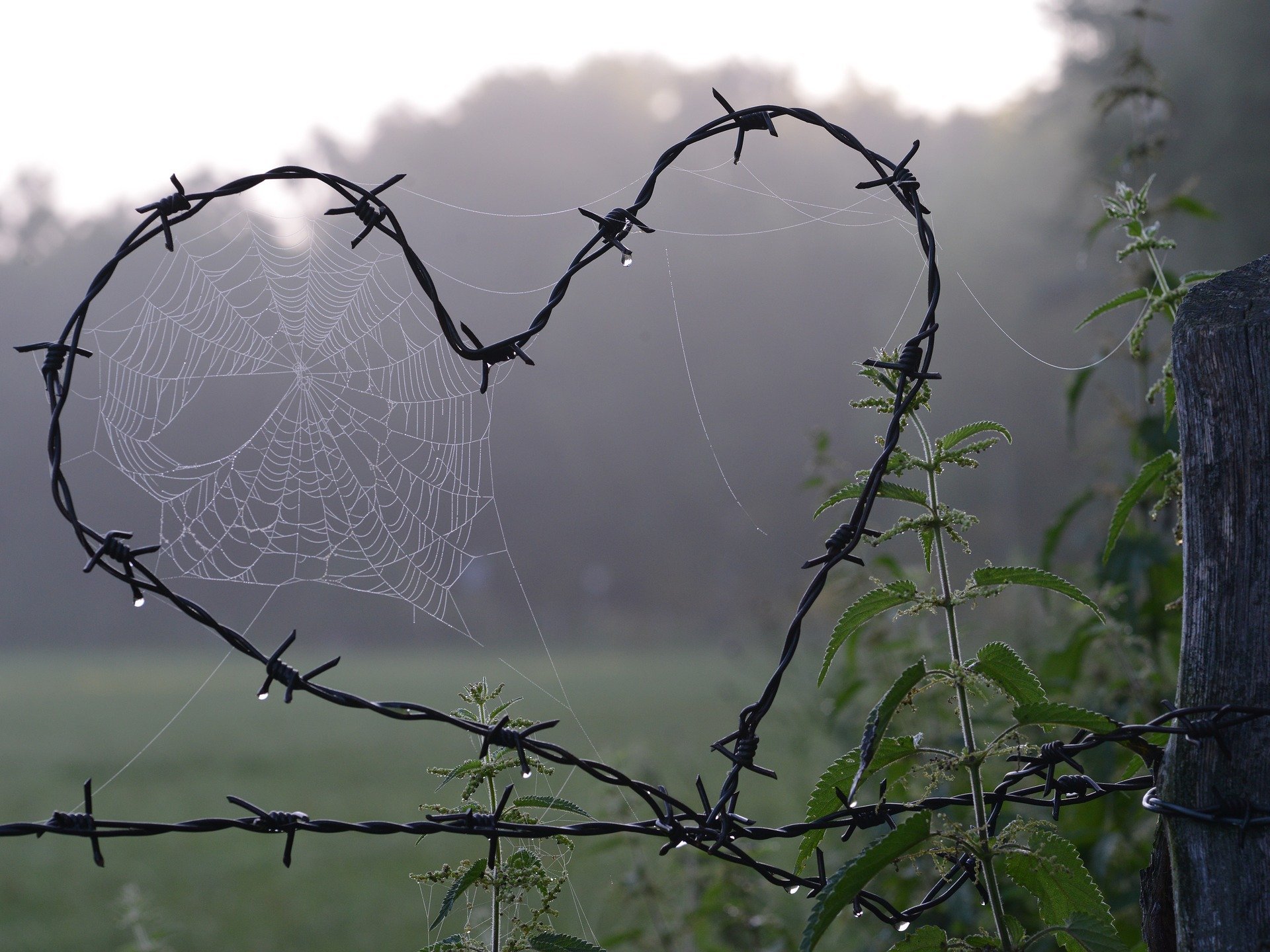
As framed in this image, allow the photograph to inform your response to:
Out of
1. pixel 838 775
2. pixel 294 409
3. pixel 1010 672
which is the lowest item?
pixel 838 775

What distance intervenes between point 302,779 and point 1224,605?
11.4m

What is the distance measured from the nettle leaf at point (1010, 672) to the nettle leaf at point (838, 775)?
0.13 m

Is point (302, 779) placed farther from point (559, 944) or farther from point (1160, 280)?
point (1160, 280)

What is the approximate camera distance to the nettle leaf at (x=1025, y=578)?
118cm

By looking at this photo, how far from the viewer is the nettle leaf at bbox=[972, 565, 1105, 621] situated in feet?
3.88

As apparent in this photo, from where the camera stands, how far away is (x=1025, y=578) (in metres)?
1.20

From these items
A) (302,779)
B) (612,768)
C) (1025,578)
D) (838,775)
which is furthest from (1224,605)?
(302,779)

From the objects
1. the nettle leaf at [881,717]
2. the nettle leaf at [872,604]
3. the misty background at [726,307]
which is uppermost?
the misty background at [726,307]

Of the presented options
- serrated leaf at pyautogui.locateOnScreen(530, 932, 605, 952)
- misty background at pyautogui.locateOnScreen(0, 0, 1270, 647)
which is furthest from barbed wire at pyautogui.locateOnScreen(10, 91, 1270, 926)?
misty background at pyautogui.locateOnScreen(0, 0, 1270, 647)

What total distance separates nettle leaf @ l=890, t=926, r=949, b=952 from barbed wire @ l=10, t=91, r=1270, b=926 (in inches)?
2.2

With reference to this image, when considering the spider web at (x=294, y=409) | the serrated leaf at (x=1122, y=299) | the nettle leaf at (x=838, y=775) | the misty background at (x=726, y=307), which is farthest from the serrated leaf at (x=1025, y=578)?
the misty background at (x=726, y=307)

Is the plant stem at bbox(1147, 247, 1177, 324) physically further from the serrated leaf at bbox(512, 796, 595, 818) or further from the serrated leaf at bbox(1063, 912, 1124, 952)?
the serrated leaf at bbox(512, 796, 595, 818)

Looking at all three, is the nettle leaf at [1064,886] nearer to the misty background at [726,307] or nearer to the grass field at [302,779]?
the grass field at [302,779]

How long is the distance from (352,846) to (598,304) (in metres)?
12.6
